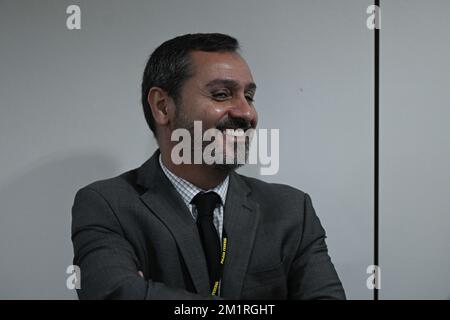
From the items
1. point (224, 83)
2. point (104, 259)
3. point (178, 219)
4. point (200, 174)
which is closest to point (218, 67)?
point (224, 83)

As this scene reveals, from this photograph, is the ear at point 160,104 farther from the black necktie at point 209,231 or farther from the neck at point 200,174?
the black necktie at point 209,231

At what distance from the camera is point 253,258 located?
1.10m

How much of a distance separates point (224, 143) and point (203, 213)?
178 millimetres

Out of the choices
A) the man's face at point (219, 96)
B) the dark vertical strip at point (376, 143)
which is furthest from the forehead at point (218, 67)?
the dark vertical strip at point (376, 143)

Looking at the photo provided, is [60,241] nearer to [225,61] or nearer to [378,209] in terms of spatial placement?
[225,61]

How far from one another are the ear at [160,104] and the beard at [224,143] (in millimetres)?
44

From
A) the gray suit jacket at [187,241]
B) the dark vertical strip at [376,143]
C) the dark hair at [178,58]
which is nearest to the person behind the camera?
the gray suit jacket at [187,241]

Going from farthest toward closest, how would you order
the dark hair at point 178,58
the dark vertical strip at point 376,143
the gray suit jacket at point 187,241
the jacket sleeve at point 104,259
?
the dark vertical strip at point 376,143 → the dark hair at point 178,58 → the gray suit jacket at point 187,241 → the jacket sleeve at point 104,259

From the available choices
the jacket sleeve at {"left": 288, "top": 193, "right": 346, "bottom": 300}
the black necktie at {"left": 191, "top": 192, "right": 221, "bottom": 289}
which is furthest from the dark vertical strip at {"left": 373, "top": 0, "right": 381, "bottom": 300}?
the black necktie at {"left": 191, "top": 192, "right": 221, "bottom": 289}

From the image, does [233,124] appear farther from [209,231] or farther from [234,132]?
[209,231]

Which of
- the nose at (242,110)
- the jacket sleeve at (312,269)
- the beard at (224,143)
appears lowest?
the jacket sleeve at (312,269)

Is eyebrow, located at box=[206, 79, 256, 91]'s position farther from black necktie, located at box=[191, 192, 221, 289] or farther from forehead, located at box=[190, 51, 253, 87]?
black necktie, located at box=[191, 192, 221, 289]

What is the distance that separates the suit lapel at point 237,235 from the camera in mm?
1062

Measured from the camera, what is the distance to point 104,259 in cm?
94
